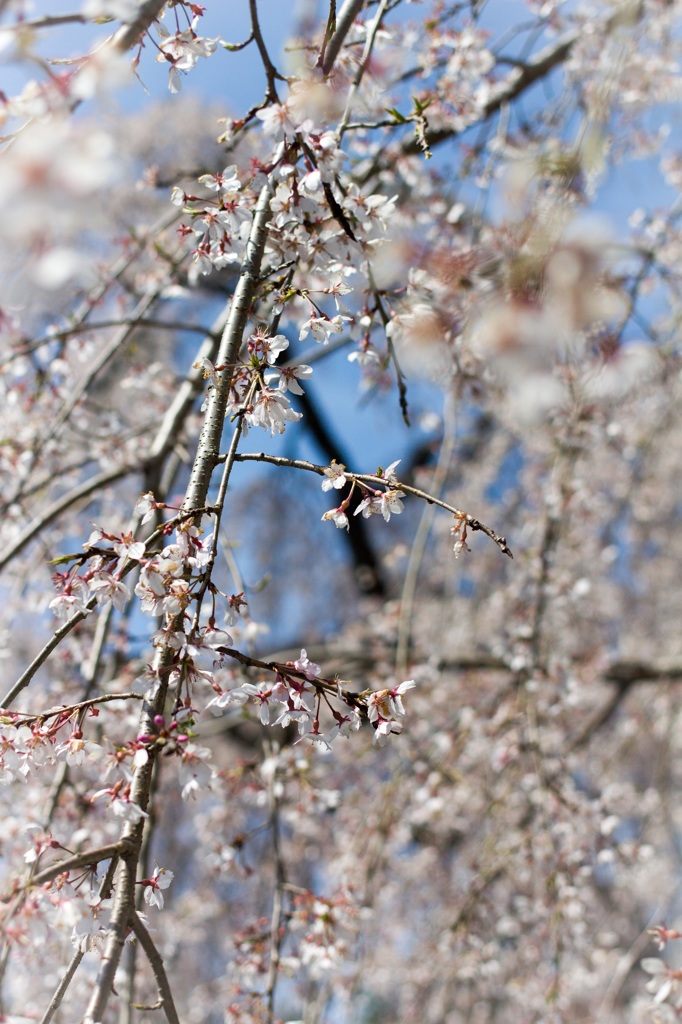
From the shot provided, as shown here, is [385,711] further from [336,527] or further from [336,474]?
[336,527]

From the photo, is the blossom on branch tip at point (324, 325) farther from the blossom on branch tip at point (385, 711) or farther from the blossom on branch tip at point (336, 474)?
the blossom on branch tip at point (385, 711)

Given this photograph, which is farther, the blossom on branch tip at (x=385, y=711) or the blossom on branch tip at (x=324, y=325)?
the blossom on branch tip at (x=324, y=325)

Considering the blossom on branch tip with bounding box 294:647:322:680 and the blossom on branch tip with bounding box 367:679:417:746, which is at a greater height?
the blossom on branch tip with bounding box 294:647:322:680

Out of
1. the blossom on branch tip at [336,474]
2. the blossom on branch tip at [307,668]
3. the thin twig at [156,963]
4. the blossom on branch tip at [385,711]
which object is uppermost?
the blossom on branch tip at [336,474]

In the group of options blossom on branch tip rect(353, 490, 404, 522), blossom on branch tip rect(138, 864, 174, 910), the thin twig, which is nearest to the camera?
the thin twig

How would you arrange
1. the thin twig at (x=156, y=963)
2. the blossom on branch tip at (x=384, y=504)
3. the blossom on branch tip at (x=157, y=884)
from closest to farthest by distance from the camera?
1. the thin twig at (x=156, y=963)
2. the blossom on branch tip at (x=157, y=884)
3. the blossom on branch tip at (x=384, y=504)

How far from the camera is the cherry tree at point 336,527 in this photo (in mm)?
947

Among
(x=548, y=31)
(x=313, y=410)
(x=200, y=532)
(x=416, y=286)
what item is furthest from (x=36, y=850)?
Answer: (x=313, y=410)

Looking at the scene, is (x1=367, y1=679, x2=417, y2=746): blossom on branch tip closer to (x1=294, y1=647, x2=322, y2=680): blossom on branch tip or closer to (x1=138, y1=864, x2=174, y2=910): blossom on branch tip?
(x1=294, y1=647, x2=322, y2=680): blossom on branch tip

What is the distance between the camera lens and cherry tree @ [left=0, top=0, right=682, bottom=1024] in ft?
3.11

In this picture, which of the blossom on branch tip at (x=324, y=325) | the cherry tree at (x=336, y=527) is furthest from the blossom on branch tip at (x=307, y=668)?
the blossom on branch tip at (x=324, y=325)

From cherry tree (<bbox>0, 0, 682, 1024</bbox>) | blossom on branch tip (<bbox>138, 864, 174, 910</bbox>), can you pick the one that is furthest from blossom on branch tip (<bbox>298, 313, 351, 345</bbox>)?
blossom on branch tip (<bbox>138, 864, 174, 910</bbox>)

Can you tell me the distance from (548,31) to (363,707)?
320 centimetres

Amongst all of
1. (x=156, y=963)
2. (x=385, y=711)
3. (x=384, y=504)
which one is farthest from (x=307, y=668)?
(x=156, y=963)
